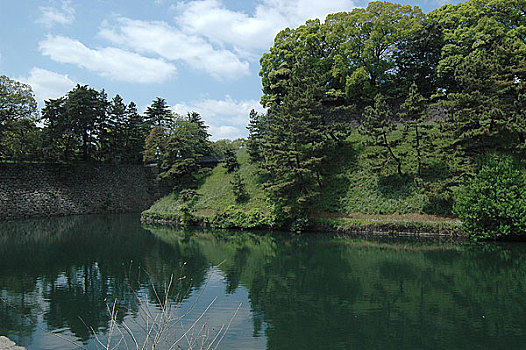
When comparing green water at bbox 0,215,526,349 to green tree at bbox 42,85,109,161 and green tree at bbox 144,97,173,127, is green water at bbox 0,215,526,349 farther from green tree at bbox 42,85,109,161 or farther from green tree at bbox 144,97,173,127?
green tree at bbox 144,97,173,127

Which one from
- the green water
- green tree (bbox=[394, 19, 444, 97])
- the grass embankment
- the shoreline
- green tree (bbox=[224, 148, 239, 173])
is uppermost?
green tree (bbox=[394, 19, 444, 97])

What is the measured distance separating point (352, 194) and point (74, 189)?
2562cm

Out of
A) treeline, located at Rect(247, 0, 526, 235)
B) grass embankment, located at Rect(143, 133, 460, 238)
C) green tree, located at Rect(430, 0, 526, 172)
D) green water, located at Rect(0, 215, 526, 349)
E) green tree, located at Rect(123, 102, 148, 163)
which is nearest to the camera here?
green water, located at Rect(0, 215, 526, 349)

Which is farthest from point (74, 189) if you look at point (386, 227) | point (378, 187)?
point (386, 227)

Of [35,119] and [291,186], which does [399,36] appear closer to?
[291,186]

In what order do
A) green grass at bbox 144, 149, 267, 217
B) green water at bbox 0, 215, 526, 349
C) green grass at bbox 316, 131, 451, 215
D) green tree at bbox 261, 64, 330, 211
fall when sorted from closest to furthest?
green water at bbox 0, 215, 526, 349
green grass at bbox 316, 131, 451, 215
green tree at bbox 261, 64, 330, 211
green grass at bbox 144, 149, 267, 217

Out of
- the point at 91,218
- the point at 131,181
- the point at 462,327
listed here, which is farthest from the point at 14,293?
the point at 131,181

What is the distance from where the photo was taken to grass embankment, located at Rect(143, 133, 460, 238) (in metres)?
21.1

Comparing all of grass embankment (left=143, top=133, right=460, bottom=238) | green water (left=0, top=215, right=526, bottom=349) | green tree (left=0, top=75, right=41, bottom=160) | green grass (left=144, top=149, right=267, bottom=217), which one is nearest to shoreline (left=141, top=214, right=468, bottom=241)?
grass embankment (left=143, top=133, right=460, bottom=238)

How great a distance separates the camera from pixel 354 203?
79.0ft

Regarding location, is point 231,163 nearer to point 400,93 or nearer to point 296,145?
point 296,145

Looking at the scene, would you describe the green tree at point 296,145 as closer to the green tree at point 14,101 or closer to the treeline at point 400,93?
the treeline at point 400,93

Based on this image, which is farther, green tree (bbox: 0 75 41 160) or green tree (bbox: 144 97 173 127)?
green tree (bbox: 144 97 173 127)

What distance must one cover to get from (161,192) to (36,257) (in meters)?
25.0
